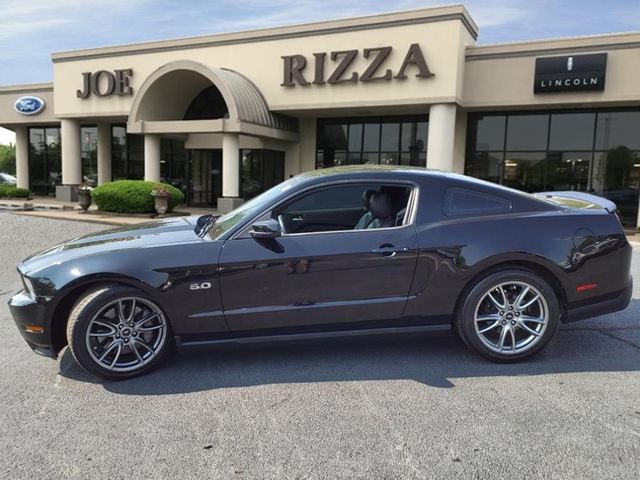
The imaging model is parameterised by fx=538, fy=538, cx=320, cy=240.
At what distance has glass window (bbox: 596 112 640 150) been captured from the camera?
17438 millimetres

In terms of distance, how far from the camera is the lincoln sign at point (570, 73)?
633 inches

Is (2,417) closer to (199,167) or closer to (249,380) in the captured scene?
(249,380)

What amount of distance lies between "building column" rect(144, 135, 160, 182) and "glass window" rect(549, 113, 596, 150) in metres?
14.3

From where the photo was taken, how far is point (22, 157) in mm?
29203

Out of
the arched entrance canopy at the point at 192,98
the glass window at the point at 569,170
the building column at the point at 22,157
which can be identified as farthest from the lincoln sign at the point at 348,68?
the building column at the point at 22,157

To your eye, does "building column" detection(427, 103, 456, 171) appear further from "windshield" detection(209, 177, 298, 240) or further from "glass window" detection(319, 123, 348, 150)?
"windshield" detection(209, 177, 298, 240)

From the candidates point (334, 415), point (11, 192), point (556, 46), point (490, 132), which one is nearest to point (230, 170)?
point (490, 132)

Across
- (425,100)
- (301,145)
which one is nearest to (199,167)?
(301,145)

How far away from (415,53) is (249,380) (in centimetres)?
1524

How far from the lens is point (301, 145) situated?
868 inches

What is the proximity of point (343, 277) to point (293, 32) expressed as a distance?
54.8ft

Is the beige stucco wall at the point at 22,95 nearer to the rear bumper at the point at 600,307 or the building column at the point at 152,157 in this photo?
the building column at the point at 152,157

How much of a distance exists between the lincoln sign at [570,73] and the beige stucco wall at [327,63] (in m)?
2.47

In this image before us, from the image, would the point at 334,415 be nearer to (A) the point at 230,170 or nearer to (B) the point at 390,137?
(A) the point at 230,170
